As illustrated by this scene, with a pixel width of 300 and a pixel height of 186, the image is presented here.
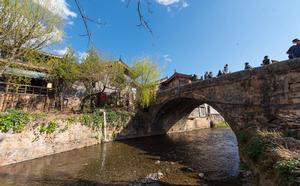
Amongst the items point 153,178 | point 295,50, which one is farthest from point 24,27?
point 295,50

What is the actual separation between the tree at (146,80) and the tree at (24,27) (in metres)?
9.71

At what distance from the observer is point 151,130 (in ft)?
70.1

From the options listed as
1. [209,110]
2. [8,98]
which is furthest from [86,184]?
[209,110]

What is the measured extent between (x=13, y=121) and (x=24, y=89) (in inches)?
370

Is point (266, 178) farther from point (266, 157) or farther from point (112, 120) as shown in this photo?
point (112, 120)

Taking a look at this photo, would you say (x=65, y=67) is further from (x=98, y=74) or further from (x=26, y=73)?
A: (x=26, y=73)

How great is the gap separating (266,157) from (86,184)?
6.25 metres

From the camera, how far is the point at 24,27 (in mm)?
10938

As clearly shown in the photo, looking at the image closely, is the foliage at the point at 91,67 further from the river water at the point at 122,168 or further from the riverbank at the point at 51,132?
the river water at the point at 122,168

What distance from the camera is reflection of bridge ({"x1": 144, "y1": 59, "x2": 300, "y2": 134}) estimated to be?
26.9 ft

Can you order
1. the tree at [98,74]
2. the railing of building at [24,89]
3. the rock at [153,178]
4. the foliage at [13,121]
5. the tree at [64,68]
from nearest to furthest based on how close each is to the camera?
the rock at [153,178], the foliage at [13,121], the railing of building at [24,89], the tree at [64,68], the tree at [98,74]

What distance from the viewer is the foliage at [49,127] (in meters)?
11.5

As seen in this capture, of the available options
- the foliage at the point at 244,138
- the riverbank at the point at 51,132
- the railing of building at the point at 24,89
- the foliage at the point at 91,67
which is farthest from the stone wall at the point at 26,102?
the foliage at the point at 244,138

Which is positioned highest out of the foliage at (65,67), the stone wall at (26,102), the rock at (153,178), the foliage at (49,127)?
the foliage at (65,67)
